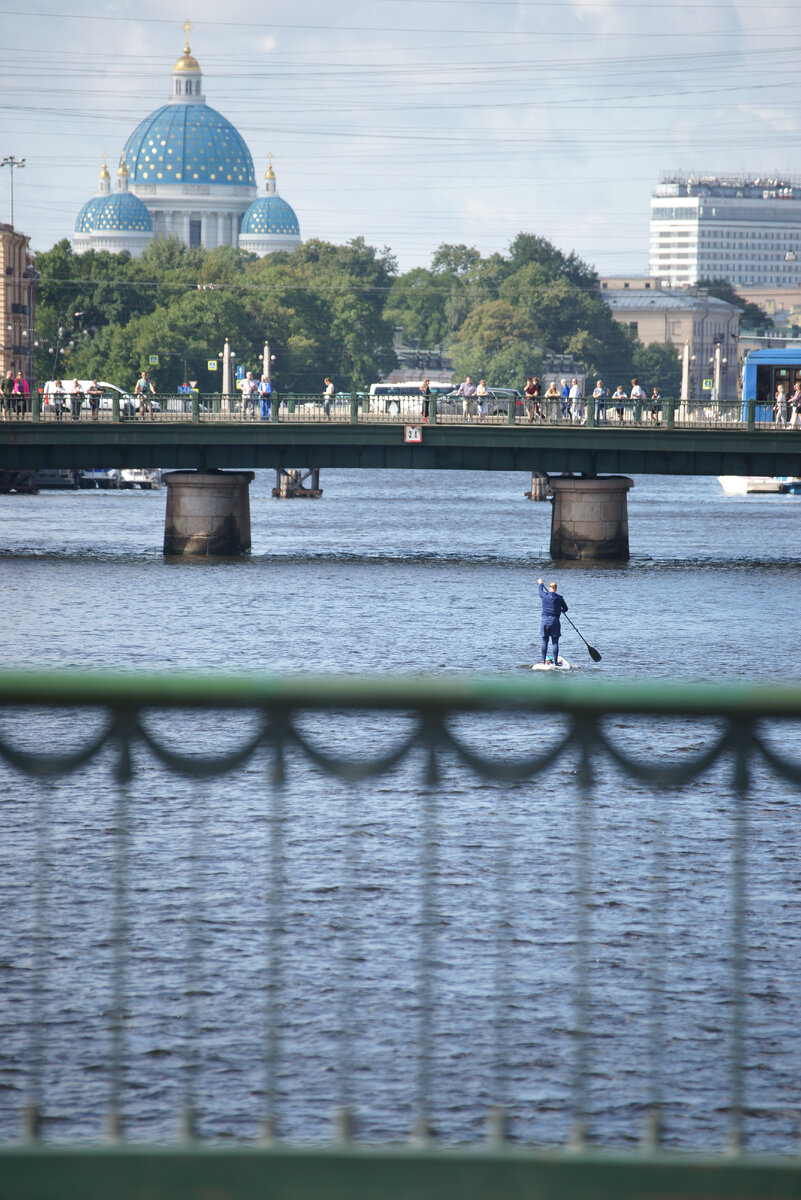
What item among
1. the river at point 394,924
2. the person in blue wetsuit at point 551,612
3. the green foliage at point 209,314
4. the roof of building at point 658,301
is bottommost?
the river at point 394,924

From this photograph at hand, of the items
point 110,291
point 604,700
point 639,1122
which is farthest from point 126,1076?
point 110,291

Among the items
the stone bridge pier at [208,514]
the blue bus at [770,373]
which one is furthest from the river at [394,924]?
the blue bus at [770,373]

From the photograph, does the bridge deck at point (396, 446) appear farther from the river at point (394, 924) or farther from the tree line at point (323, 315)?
the tree line at point (323, 315)

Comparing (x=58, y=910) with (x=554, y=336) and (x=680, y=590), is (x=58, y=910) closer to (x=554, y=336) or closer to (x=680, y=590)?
(x=680, y=590)

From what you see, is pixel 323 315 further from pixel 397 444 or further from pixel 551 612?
Result: pixel 551 612

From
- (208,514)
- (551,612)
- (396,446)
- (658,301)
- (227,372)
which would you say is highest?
(658,301)

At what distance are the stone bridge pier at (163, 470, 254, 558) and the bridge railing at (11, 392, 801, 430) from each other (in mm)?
1881

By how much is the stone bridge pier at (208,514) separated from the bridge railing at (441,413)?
1881 mm

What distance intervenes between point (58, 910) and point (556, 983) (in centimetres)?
455

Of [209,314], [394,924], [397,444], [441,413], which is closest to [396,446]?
[397,444]

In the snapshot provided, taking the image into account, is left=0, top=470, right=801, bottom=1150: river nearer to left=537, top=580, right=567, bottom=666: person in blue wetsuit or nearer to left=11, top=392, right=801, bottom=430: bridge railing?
left=537, top=580, right=567, bottom=666: person in blue wetsuit

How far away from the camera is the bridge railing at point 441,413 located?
4988 centimetres

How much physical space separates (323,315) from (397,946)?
463 feet

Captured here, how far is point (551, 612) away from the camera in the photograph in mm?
28688
